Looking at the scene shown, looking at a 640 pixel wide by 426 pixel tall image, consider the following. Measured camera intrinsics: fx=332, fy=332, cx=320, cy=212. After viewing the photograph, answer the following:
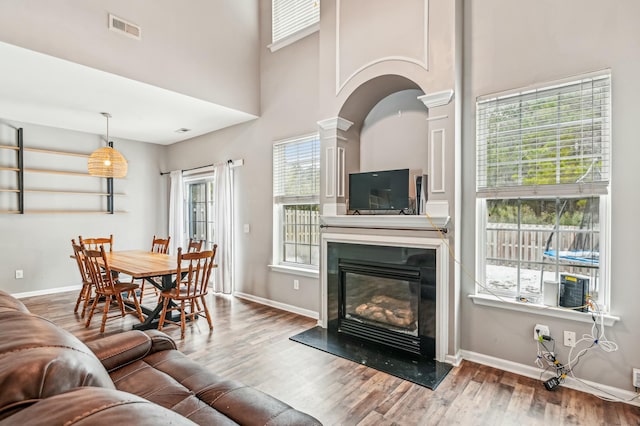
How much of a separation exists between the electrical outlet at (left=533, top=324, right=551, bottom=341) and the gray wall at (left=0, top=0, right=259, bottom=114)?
417 centimetres

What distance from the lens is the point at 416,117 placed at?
11.3 feet

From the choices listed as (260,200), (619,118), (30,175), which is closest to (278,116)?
(260,200)

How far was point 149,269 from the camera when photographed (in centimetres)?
356

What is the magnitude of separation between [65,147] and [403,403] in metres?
6.24

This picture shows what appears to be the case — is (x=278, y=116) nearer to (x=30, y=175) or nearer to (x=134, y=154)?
(x=134, y=154)

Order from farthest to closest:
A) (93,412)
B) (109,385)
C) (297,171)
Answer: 1. (297,171)
2. (109,385)
3. (93,412)

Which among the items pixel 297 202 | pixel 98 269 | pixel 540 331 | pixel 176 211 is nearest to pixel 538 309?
pixel 540 331

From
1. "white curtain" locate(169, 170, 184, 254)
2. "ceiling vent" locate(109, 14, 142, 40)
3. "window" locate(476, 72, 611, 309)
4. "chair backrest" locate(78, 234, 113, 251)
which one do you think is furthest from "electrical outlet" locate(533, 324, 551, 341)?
"white curtain" locate(169, 170, 184, 254)

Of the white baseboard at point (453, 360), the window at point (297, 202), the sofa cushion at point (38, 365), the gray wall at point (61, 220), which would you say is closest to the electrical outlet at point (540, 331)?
the white baseboard at point (453, 360)

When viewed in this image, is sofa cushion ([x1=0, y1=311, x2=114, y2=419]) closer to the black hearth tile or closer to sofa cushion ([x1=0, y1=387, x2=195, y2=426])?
sofa cushion ([x1=0, y1=387, x2=195, y2=426])

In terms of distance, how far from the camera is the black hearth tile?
106 inches

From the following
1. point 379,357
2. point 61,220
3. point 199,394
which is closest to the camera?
point 199,394

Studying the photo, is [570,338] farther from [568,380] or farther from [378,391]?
[378,391]

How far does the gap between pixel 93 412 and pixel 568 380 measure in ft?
10.2
